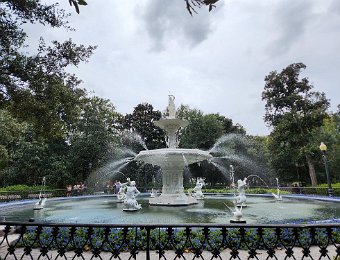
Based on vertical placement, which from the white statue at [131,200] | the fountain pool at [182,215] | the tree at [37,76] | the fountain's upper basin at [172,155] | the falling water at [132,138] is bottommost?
the fountain pool at [182,215]

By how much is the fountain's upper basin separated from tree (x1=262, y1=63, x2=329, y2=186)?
20.2m

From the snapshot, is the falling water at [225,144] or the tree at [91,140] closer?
the tree at [91,140]

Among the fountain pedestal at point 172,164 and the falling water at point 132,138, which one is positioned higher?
the falling water at point 132,138

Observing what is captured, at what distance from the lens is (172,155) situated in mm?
15070

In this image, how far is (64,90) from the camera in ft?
34.9

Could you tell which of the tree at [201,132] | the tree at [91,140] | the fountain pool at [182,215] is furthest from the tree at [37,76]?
the tree at [201,132]

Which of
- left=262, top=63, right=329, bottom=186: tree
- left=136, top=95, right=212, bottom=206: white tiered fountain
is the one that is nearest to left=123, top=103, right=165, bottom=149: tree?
left=262, top=63, right=329, bottom=186: tree

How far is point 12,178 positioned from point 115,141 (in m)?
14.5

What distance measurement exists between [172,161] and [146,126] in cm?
2696

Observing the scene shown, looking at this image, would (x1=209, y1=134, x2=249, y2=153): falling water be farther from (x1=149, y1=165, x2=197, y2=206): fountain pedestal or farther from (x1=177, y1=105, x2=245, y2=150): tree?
(x1=149, y1=165, x2=197, y2=206): fountain pedestal

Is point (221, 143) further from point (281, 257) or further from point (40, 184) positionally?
point (281, 257)

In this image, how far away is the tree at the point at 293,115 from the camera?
3291 cm

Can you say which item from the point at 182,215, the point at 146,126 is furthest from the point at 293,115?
the point at 182,215

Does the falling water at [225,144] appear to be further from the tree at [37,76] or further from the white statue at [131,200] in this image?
the tree at [37,76]
